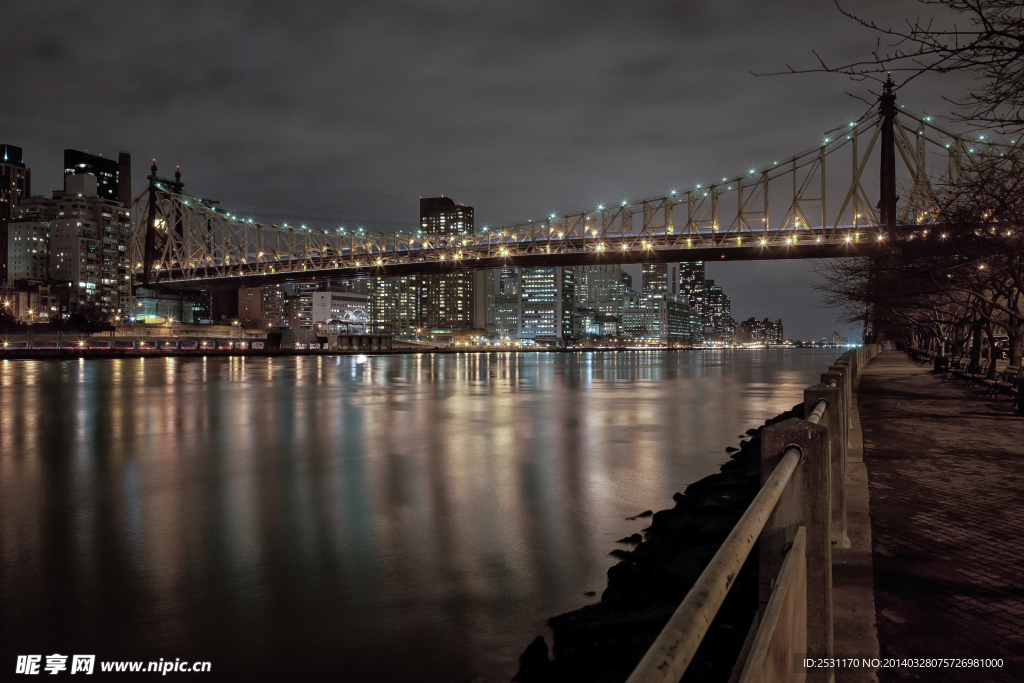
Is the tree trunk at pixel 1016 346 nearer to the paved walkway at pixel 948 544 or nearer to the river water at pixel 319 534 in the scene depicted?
the river water at pixel 319 534

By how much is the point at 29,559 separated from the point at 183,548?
1618 mm

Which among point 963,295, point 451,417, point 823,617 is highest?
point 963,295

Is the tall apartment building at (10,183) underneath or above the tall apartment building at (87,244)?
above

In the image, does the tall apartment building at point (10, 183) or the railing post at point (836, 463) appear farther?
the tall apartment building at point (10, 183)

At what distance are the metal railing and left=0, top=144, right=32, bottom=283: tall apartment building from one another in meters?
201

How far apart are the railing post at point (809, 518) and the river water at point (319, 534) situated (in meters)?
3.06

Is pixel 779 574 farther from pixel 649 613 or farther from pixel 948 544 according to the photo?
pixel 948 544

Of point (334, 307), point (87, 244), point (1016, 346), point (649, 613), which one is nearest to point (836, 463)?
point (649, 613)

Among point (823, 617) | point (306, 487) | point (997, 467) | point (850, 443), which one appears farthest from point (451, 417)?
point (823, 617)

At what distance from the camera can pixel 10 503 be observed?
35.8 feet

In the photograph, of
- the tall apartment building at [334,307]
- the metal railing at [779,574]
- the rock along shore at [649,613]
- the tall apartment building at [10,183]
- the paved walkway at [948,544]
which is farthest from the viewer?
the tall apartment building at [10,183]

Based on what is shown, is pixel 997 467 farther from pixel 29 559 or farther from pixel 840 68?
pixel 29 559

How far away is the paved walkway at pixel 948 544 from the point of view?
12.4ft

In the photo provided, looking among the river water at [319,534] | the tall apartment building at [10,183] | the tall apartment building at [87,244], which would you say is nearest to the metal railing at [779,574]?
the river water at [319,534]
